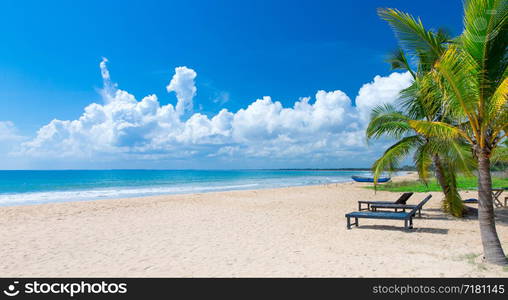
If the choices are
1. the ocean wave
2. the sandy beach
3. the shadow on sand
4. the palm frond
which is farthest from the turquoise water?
the palm frond

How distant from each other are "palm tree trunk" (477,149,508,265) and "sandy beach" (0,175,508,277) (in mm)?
195

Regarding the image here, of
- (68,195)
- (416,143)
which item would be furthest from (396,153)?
(68,195)

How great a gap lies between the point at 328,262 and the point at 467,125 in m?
3.36

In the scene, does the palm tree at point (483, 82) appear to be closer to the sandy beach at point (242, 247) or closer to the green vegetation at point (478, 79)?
the green vegetation at point (478, 79)

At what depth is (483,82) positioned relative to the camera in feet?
14.9

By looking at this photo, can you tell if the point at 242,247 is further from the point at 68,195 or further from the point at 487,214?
the point at 68,195

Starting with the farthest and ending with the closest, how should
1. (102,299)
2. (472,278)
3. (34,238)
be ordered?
(34,238) < (472,278) < (102,299)

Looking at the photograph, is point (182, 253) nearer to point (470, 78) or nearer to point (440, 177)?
point (470, 78)

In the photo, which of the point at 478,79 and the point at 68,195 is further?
the point at 68,195

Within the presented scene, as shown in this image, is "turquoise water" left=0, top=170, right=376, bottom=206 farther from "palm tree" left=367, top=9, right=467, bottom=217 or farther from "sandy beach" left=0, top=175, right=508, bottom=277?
"palm tree" left=367, top=9, right=467, bottom=217

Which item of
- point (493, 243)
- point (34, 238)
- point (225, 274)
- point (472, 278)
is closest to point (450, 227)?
point (493, 243)

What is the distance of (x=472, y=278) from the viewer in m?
4.21

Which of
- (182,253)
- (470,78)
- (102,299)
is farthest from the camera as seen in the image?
(182,253)

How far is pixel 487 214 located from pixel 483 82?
1.96m
